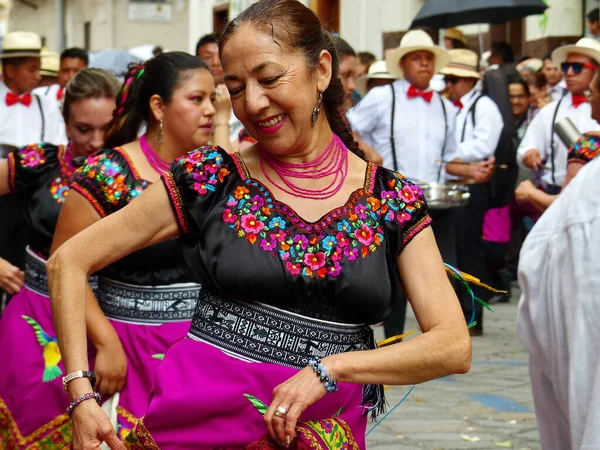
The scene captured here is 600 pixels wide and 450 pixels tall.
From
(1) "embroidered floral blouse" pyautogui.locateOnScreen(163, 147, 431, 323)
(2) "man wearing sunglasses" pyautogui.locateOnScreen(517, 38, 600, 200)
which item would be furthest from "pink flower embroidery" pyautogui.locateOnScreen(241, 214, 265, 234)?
(2) "man wearing sunglasses" pyautogui.locateOnScreen(517, 38, 600, 200)

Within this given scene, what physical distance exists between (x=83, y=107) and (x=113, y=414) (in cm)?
168

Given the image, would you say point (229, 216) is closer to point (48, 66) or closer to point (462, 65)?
point (462, 65)

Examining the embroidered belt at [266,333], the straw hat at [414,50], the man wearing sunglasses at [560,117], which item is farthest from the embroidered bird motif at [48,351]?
the straw hat at [414,50]

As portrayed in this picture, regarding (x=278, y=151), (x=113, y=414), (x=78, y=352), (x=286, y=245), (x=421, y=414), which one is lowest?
(x=421, y=414)

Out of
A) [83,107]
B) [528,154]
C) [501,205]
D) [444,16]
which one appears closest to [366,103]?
[528,154]

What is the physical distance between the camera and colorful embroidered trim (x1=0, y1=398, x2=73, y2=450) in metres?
4.47

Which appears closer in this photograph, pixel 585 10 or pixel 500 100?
pixel 500 100

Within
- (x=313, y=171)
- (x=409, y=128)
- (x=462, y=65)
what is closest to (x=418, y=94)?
(x=409, y=128)

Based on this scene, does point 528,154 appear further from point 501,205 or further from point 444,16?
point 444,16

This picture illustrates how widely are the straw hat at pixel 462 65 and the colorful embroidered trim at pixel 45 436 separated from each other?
25.9 feet

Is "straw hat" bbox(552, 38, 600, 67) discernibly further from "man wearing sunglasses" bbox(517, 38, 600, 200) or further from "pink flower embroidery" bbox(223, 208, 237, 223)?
"pink flower embroidery" bbox(223, 208, 237, 223)

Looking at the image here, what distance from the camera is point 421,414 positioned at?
6.82 metres

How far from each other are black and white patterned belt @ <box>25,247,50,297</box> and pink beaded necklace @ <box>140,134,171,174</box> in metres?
0.69

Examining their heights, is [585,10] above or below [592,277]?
above
